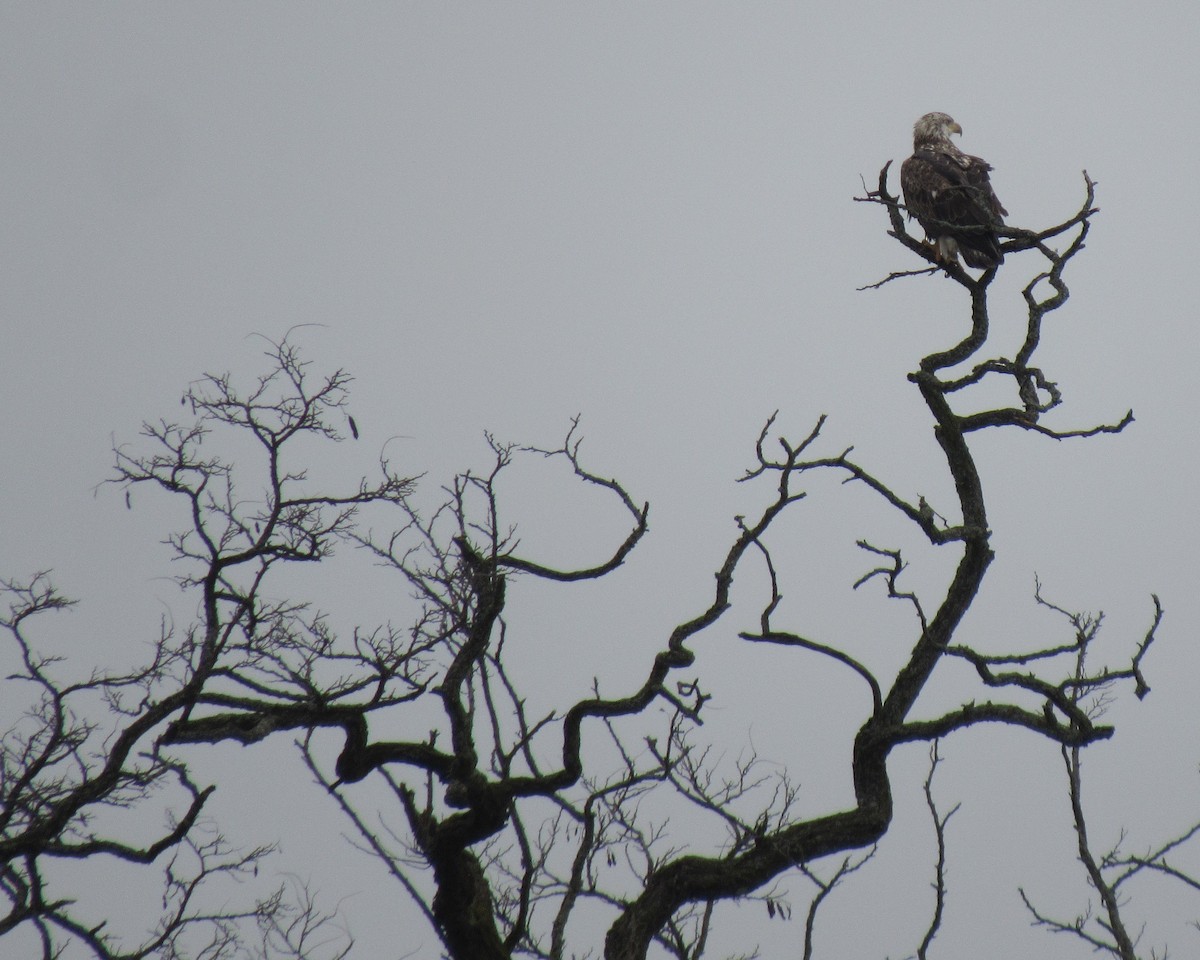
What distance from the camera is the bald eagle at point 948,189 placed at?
7.17m

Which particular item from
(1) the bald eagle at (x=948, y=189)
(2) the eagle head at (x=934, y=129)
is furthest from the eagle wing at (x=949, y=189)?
(2) the eagle head at (x=934, y=129)

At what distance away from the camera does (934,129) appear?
9391mm

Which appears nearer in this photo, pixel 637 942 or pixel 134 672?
pixel 637 942

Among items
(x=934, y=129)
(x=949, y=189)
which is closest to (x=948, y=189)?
(x=949, y=189)

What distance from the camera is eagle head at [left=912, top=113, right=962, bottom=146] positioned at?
30.3 feet

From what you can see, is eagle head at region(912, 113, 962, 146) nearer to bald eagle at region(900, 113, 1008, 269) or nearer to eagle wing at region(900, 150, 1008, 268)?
bald eagle at region(900, 113, 1008, 269)

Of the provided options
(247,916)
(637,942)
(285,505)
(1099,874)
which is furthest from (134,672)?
(1099,874)

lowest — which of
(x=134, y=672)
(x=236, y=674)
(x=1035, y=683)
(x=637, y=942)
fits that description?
(x=637, y=942)

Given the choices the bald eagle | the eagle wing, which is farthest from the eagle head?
the eagle wing

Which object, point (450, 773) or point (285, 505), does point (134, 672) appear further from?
point (450, 773)

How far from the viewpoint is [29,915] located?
6793 millimetres

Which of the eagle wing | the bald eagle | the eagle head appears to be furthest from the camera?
the eagle head

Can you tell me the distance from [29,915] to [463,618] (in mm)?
3507

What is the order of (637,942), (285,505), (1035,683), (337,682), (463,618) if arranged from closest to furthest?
(637,942) < (1035,683) < (337,682) < (463,618) < (285,505)
